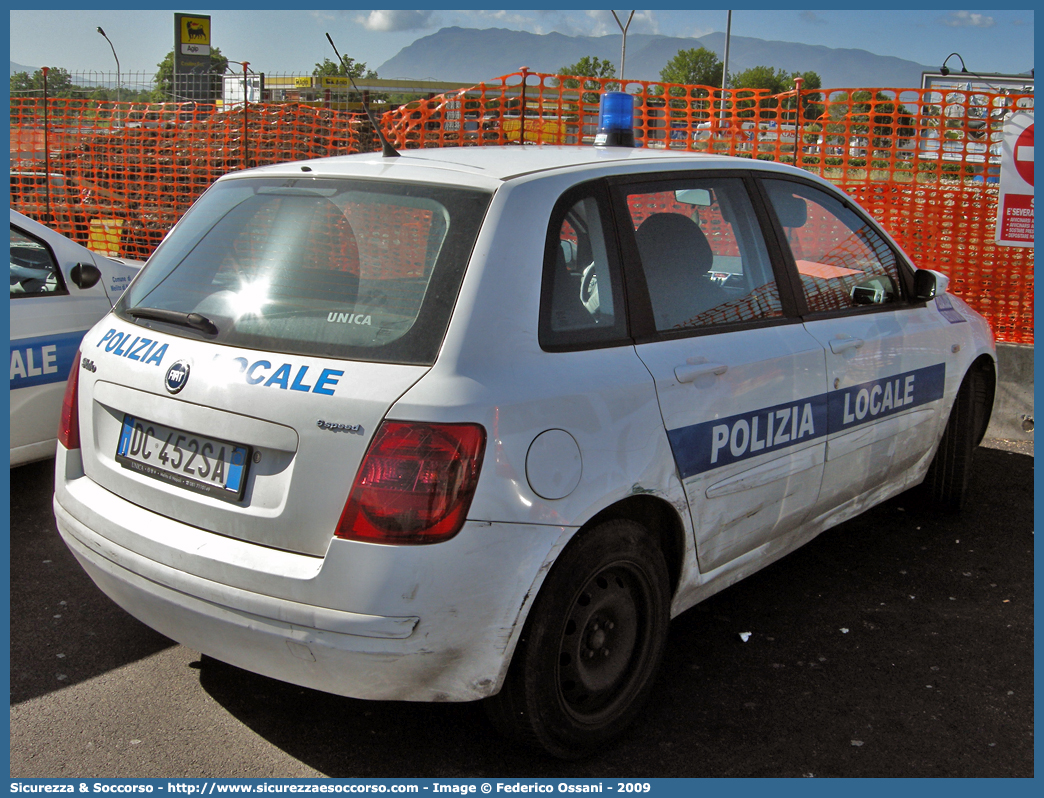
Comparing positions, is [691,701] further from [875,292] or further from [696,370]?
[875,292]

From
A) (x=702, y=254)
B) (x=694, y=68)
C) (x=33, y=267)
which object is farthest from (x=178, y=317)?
(x=694, y=68)

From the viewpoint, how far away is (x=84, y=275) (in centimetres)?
490

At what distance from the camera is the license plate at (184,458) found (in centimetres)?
254

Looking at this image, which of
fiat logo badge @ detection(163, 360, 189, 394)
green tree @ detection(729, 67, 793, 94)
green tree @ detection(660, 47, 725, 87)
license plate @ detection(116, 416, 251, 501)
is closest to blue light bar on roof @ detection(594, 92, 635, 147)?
fiat logo badge @ detection(163, 360, 189, 394)

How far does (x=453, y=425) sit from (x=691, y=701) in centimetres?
145

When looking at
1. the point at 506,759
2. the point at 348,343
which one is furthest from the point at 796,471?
the point at 348,343

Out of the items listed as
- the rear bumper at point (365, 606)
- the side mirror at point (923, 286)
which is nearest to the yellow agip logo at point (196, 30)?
the side mirror at point (923, 286)

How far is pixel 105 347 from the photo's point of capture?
2975 mm

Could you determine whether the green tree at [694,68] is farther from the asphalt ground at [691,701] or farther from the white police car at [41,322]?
the asphalt ground at [691,701]

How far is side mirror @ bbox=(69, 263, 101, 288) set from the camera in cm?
488

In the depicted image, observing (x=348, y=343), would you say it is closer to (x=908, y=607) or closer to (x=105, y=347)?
(x=105, y=347)

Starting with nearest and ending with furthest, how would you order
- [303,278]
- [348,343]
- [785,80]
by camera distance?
[348,343] < [303,278] < [785,80]

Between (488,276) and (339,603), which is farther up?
(488,276)

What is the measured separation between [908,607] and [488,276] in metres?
2.51
